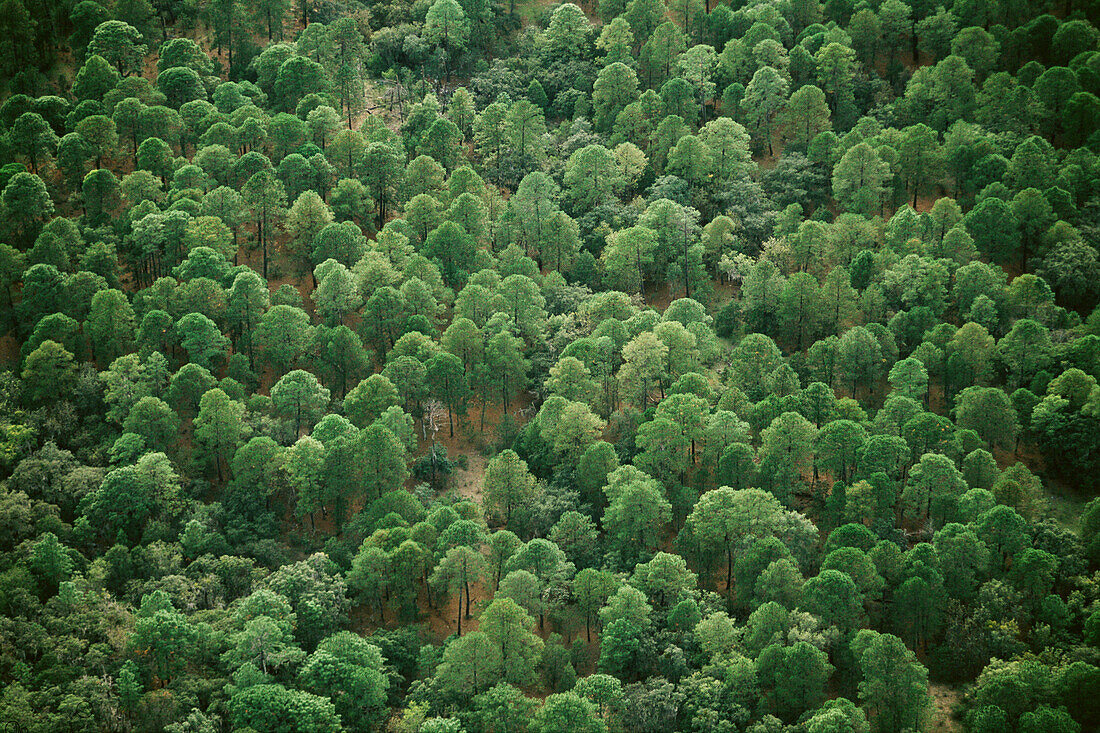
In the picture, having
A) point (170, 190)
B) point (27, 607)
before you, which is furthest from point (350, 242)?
point (27, 607)

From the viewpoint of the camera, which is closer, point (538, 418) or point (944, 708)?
point (944, 708)

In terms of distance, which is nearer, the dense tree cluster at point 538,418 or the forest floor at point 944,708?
the dense tree cluster at point 538,418

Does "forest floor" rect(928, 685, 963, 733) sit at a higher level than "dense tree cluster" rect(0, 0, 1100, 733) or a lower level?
lower

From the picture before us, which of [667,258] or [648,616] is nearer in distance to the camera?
[648,616]

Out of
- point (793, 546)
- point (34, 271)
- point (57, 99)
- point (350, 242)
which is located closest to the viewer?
point (793, 546)

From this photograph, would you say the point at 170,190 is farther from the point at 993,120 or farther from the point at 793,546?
the point at 993,120

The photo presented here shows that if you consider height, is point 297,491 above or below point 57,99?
below

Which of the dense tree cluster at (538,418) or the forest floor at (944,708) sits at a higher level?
the dense tree cluster at (538,418)

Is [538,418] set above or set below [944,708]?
above
